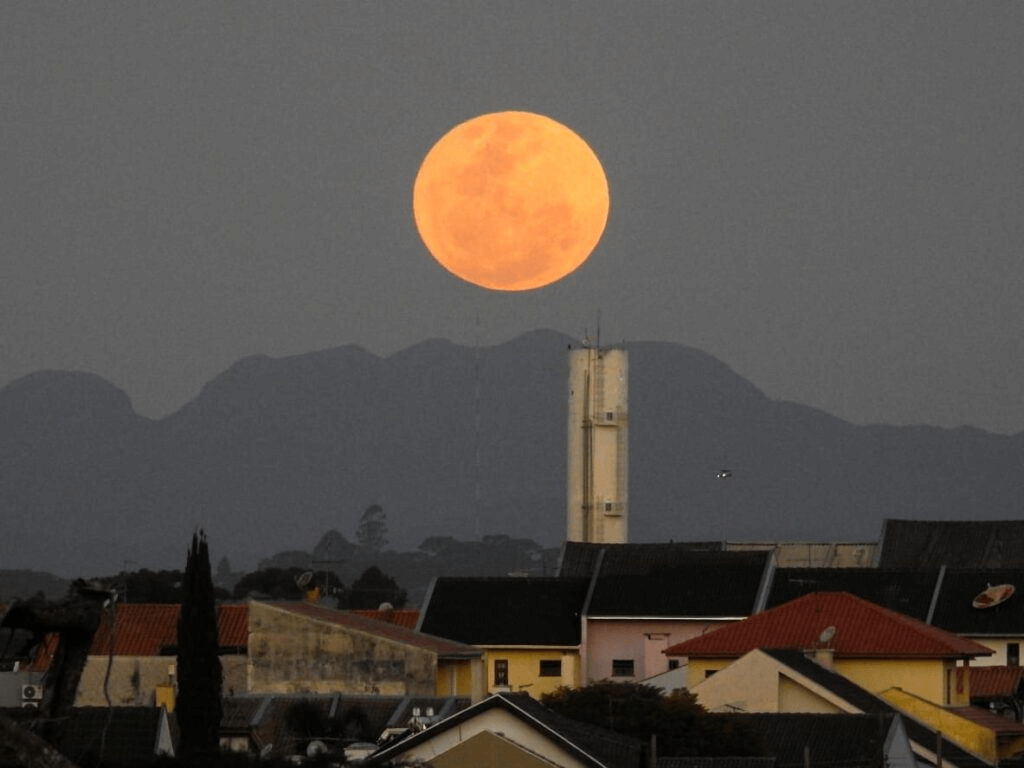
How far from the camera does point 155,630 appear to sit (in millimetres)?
63562

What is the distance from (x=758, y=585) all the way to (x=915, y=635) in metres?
15.4

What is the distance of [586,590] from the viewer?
237 ft

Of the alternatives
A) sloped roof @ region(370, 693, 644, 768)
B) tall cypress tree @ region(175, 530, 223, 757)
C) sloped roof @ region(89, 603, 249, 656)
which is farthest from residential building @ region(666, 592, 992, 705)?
sloped roof @ region(370, 693, 644, 768)

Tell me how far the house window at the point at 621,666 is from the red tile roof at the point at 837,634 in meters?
10.2

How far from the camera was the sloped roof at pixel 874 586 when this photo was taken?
68.4m

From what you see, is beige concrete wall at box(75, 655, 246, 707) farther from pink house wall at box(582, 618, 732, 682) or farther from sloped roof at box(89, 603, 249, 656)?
pink house wall at box(582, 618, 732, 682)

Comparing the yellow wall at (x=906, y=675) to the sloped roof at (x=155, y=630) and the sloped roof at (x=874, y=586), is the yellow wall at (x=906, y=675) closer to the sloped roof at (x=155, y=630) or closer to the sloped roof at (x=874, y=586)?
the sloped roof at (x=874, y=586)

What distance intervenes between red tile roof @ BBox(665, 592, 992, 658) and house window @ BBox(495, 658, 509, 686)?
33.5 ft

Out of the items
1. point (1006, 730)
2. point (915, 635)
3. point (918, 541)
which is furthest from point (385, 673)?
point (918, 541)

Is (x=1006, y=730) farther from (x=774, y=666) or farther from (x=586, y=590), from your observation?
(x=586, y=590)

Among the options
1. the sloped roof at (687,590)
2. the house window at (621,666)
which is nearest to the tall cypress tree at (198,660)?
the house window at (621,666)

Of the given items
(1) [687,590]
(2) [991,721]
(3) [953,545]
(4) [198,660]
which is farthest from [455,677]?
(3) [953,545]

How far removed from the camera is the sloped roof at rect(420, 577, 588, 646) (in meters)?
69.1

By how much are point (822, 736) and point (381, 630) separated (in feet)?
73.9
